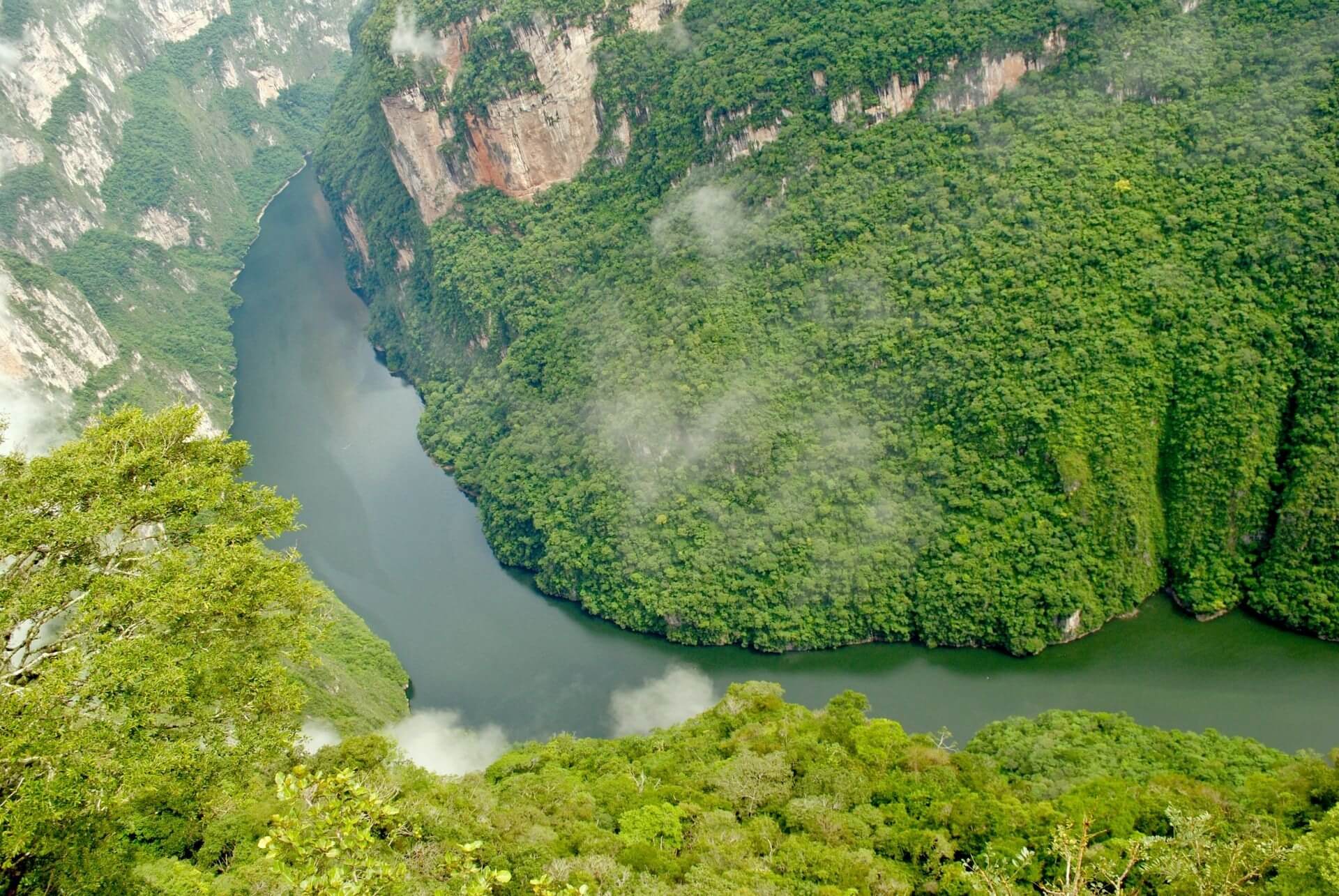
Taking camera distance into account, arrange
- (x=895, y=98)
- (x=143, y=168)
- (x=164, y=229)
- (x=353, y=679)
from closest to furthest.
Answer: (x=353, y=679), (x=895, y=98), (x=164, y=229), (x=143, y=168)

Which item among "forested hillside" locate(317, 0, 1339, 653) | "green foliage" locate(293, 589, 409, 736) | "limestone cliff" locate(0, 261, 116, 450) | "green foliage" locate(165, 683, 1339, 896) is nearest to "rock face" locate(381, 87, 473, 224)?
"forested hillside" locate(317, 0, 1339, 653)

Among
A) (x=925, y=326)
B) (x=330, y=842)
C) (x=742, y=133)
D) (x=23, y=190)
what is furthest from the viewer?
(x=23, y=190)

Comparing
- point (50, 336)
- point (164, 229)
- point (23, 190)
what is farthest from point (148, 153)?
point (50, 336)

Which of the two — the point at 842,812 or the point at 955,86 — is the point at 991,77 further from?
the point at 842,812

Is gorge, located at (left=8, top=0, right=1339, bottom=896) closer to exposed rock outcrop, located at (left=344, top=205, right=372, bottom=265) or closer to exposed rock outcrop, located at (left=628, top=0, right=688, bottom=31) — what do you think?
exposed rock outcrop, located at (left=628, top=0, right=688, bottom=31)

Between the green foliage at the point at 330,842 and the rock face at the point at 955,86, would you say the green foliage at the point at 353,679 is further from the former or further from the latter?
the rock face at the point at 955,86

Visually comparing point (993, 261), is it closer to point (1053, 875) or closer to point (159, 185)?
point (1053, 875)

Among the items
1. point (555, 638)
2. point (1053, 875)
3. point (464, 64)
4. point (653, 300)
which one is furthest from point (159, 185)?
point (1053, 875)
